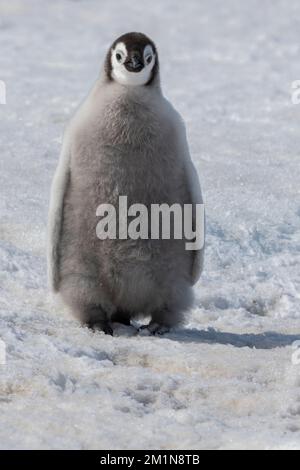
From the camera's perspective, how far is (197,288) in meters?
5.70

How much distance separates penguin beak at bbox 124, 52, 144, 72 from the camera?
4637mm

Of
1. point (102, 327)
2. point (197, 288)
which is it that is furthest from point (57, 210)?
point (197, 288)

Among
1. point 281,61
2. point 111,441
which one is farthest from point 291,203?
point 281,61

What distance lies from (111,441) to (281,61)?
30.3ft

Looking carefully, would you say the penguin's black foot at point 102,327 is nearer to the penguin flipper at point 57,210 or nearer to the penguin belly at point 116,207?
the penguin belly at point 116,207

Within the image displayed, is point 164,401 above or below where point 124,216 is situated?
below

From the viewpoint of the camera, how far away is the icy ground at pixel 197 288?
3631 millimetres

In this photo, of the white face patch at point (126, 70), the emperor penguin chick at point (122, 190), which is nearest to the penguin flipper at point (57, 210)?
the emperor penguin chick at point (122, 190)

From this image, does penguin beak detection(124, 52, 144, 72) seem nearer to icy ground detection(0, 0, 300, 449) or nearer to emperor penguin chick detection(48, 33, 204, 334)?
emperor penguin chick detection(48, 33, 204, 334)

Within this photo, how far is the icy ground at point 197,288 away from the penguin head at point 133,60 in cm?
112

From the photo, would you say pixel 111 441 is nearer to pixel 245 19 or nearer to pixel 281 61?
pixel 281 61
